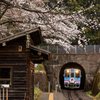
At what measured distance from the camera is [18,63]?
894cm

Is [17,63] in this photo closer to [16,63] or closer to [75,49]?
[16,63]

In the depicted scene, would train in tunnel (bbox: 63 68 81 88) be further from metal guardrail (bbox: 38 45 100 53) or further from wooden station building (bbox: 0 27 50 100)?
wooden station building (bbox: 0 27 50 100)

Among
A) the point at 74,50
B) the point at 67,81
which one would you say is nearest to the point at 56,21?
the point at 74,50

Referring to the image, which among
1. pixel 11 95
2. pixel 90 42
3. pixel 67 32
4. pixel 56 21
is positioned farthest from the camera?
pixel 90 42

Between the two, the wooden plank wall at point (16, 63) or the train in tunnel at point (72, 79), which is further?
the train in tunnel at point (72, 79)

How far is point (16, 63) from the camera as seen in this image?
8.94 metres

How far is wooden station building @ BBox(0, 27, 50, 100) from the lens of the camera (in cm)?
878

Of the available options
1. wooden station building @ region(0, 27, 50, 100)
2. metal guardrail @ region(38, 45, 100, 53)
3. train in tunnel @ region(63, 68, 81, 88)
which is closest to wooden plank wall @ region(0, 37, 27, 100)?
wooden station building @ region(0, 27, 50, 100)

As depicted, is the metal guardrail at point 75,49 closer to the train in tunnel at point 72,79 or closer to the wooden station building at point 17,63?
the train in tunnel at point 72,79

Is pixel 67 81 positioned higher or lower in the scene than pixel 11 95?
lower

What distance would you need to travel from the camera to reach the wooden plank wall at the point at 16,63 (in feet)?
28.8

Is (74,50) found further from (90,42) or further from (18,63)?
(18,63)

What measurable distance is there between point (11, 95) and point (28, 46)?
230 centimetres

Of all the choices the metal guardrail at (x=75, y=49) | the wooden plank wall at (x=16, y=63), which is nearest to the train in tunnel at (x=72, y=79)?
the metal guardrail at (x=75, y=49)
